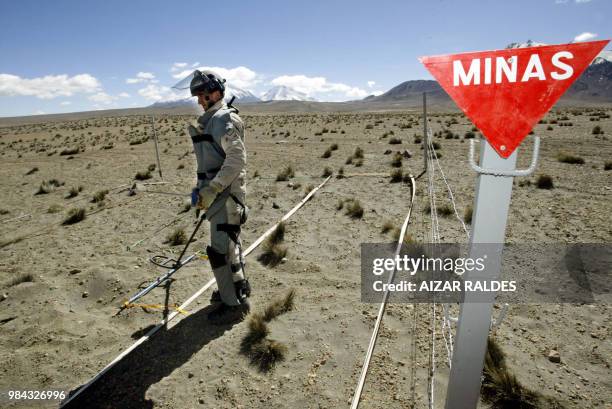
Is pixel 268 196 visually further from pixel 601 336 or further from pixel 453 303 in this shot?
pixel 601 336

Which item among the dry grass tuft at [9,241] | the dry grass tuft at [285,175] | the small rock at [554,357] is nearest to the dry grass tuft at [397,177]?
the dry grass tuft at [285,175]

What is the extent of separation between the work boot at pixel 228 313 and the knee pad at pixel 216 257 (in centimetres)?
59

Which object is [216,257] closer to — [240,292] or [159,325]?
[240,292]

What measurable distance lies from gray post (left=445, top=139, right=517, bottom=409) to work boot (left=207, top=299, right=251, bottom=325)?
274 cm

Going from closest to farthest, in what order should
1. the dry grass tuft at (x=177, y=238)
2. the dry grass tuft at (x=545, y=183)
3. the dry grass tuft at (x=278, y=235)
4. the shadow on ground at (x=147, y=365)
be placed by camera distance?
1. the shadow on ground at (x=147, y=365)
2. the dry grass tuft at (x=278, y=235)
3. the dry grass tuft at (x=177, y=238)
4. the dry grass tuft at (x=545, y=183)

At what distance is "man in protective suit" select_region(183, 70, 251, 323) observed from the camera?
3533 mm

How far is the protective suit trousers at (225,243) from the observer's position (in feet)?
12.4

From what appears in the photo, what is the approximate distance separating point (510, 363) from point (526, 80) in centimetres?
279

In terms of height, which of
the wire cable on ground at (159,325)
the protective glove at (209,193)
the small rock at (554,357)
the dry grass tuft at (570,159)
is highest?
the protective glove at (209,193)

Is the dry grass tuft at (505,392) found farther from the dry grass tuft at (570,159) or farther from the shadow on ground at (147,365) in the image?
the dry grass tuft at (570,159)

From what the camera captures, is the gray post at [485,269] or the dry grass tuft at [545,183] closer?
the gray post at [485,269]

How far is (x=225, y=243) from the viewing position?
149 inches

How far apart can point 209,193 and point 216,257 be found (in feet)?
2.51
